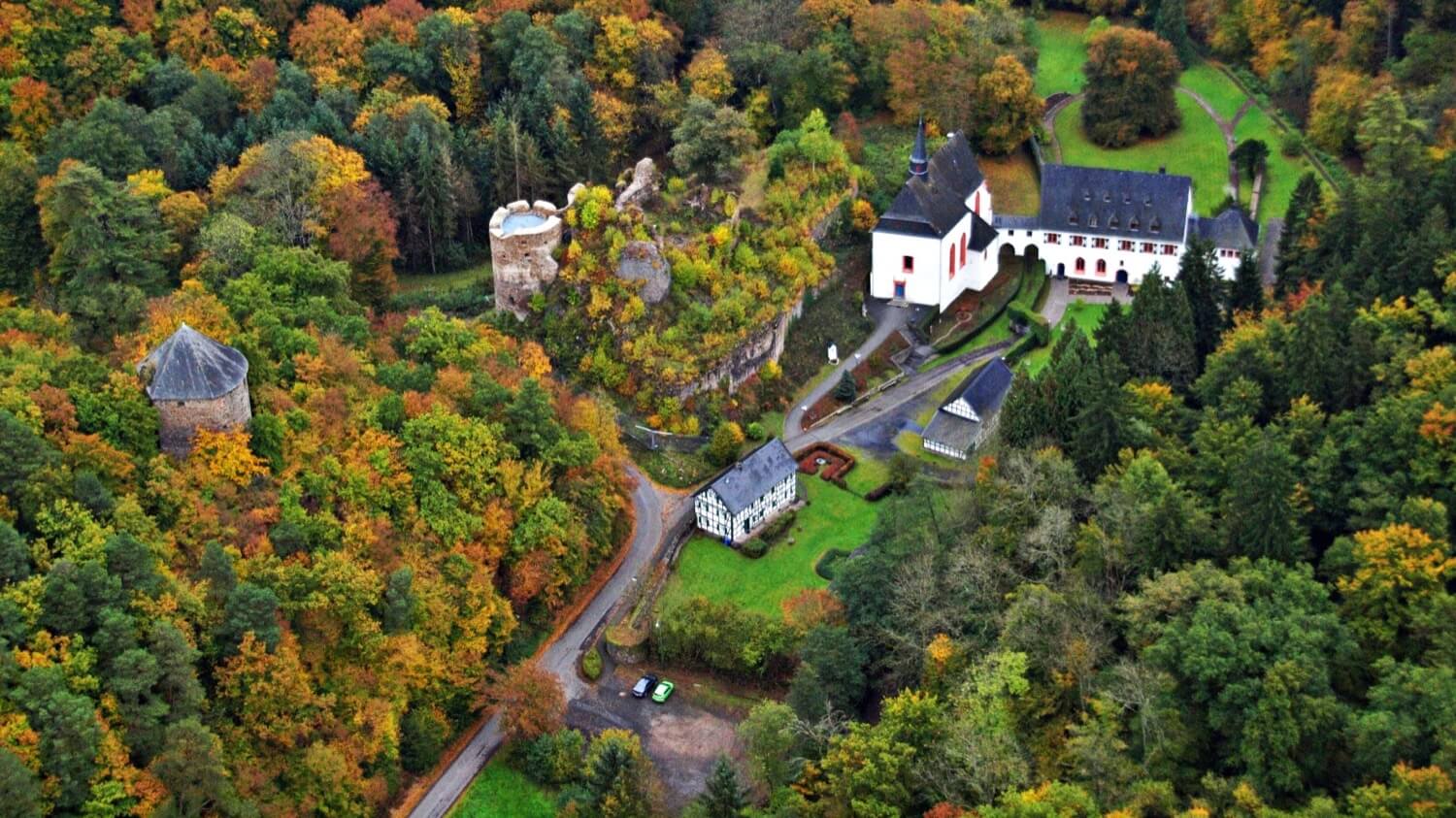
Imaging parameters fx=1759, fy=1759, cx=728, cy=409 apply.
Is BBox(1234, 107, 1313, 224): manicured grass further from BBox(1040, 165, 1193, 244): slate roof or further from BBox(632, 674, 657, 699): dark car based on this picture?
BBox(632, 674, 657, 699): dark car

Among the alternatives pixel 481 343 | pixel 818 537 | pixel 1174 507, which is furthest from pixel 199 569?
pixel 1174 507

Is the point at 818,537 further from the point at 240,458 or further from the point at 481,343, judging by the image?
the point at 240,458

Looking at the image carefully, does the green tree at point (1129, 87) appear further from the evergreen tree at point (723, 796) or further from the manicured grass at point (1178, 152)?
the evergreen tree at point (723, 796)

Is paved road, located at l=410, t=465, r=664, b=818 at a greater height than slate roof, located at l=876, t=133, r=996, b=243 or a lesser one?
lesser

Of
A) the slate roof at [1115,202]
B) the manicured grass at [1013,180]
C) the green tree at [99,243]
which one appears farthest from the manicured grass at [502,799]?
the manicured grass at [1013,180]

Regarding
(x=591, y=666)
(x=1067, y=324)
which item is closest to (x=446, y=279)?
(x=591, y=666)

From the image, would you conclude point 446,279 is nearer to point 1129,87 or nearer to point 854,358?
point 854,358

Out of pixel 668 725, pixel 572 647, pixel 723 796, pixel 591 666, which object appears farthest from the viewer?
pixel 572 647

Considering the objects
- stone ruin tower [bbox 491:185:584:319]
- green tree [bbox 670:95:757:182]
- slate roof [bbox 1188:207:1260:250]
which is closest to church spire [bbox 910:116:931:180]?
green tree [bbox 670:95:757:182]
